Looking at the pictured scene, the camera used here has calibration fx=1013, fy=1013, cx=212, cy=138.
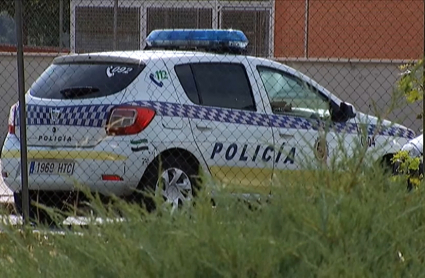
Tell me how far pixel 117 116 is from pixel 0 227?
4.19 metres

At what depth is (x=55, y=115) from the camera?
831 centimetres

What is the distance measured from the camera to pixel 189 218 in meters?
3.62

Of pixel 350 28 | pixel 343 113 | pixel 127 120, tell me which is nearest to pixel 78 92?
pixel 127 120

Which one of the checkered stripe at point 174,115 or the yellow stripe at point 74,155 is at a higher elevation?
the checkered stripe at point 174,115

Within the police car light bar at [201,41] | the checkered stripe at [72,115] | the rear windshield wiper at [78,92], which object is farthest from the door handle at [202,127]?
the police car light bar at [201,41]

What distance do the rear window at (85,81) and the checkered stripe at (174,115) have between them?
0.15 metres

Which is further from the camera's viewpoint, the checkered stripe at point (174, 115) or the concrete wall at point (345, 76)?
the concrete wall at point (345, 76)

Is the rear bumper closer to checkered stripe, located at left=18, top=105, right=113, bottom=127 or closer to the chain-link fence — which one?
the chain-link fence

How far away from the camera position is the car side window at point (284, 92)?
8914 mm

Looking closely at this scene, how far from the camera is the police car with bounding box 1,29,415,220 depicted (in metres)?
8.20

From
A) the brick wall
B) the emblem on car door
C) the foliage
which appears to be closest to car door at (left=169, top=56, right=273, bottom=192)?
the emblem on car door

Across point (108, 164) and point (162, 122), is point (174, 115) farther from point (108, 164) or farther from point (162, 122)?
point (108, 164)

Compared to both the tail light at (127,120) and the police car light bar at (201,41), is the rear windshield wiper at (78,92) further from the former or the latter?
the police car light bar at (201,41)

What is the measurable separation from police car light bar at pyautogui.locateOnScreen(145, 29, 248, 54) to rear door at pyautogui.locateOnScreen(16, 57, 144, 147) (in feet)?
4.55
